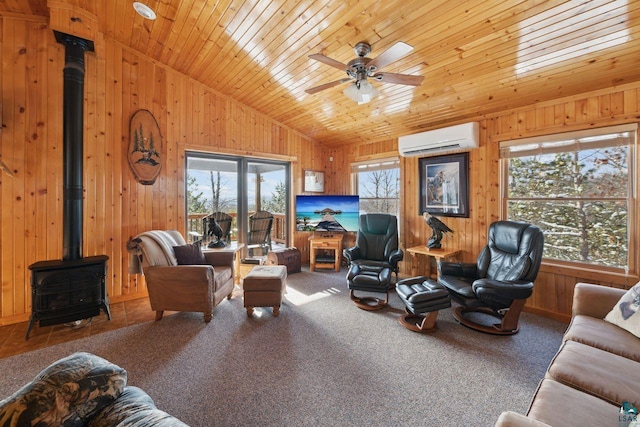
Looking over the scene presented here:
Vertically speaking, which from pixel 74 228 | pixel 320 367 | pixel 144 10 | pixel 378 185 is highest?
pixel 144 10

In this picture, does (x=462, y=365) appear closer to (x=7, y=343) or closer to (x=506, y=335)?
(x=506, y=335)

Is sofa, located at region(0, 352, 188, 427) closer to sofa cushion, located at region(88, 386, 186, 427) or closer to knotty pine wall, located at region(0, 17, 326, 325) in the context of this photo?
sofa cushion, located at region(88, 386, 186, 427)

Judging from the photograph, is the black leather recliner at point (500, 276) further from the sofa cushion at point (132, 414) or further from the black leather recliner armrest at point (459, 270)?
the sofa cushion at point (132, 414)

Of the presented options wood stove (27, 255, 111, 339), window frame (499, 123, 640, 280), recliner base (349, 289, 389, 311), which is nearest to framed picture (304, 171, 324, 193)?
recliner base (349, 289, 389, 311)

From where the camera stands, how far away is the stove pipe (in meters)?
2.81

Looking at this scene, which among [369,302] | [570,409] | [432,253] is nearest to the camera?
[570,409]

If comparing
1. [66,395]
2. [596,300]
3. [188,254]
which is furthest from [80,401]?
[596,300]

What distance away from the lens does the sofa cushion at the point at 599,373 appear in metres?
1.26

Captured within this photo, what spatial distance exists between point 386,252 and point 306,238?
1908mm

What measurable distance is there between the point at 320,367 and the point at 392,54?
98.0 inches

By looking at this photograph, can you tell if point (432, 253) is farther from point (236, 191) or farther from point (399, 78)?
point (236, 191)

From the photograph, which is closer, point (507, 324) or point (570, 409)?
point (570, 409)

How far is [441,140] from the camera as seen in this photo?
12.4 ft

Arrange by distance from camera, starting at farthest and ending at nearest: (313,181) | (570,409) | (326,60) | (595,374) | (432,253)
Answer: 1. (313,181)
2. (432,253)
3. (326,60)
4. (595,374)
5. (570,409)
